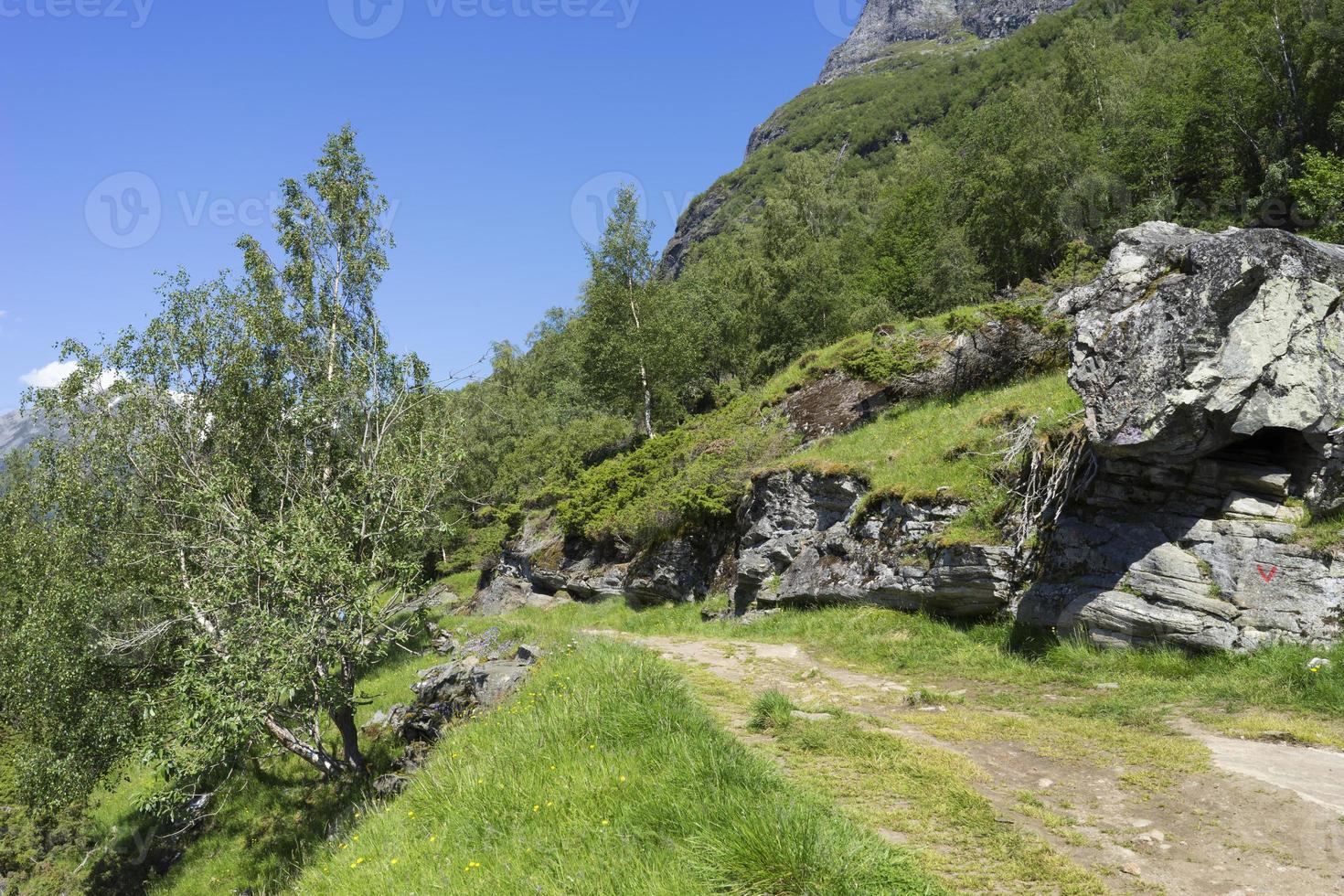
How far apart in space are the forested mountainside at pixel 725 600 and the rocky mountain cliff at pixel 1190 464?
0.05 m

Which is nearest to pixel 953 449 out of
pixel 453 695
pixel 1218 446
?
pixel 1218 446

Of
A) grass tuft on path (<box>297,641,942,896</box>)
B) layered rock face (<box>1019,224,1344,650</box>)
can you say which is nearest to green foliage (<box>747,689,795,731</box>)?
grass tuft on path (<box>297,641,942,896</box>)

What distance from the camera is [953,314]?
69.6ft

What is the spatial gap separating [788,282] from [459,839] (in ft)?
123

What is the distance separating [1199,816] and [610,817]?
4.84 metres

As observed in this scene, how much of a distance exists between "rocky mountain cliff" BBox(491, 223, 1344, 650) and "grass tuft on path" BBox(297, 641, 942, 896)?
6998 mm

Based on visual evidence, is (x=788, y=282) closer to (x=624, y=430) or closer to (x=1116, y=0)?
(x=624, y=430)

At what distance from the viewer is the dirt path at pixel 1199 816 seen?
4.46 meters

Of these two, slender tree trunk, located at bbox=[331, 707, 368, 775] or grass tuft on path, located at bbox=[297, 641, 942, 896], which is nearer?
grass tuft on path, located at bbox=[297, 641, 942, 896]

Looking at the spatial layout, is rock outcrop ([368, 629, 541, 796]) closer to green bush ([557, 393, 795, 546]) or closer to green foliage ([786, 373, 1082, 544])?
green bush ([557, 393, 795, 546])

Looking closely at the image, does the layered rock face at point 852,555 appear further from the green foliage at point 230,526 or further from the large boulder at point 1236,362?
the green foliage at point 230,526

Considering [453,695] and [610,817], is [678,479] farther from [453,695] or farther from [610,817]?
[610,817]

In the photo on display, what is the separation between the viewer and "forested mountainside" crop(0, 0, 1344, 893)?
19.0 ft

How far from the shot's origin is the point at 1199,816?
533cm
